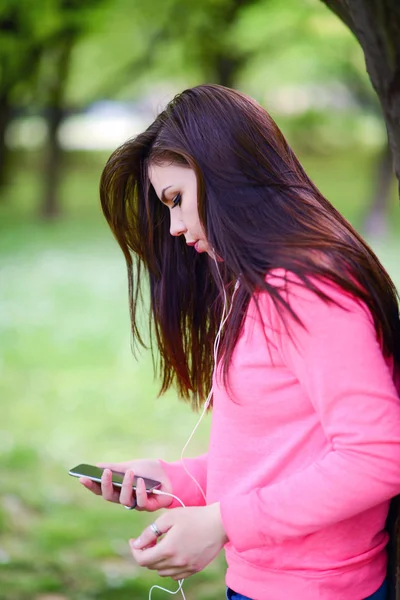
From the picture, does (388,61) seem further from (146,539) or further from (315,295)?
(146,539)

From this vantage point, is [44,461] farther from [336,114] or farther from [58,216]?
[336,114]

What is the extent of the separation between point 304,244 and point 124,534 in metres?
3.50

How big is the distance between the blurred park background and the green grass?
0.05 feet

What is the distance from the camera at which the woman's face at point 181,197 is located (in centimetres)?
153

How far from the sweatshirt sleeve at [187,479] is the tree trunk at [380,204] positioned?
A: 12392mm

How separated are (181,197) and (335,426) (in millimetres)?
548

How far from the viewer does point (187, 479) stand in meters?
1.74

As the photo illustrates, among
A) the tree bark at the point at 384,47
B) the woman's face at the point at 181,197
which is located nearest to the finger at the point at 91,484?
the woman's face at the point at 181,197

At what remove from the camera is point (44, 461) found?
5.66 meters

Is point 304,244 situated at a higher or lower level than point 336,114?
lower

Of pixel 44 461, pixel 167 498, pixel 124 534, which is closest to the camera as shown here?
pixel 167 498

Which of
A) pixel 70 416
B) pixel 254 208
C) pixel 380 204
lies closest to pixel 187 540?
pixel 254 208

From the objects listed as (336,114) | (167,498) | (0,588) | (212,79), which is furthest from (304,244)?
(336,114)

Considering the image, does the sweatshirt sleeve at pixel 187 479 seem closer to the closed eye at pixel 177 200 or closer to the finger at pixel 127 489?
the finger at pixel 127 489
